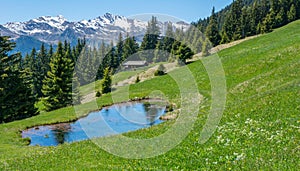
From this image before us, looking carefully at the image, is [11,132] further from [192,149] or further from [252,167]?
[252,167]

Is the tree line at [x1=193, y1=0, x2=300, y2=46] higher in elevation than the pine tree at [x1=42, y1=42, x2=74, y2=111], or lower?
higher

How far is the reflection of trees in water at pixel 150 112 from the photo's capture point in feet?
116

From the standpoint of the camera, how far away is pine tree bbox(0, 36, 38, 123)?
4519 cm

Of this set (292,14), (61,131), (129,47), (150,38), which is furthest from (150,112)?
(150,38)

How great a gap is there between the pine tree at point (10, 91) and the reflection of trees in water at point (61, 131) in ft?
42.1

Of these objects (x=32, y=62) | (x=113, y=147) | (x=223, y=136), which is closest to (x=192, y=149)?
(x=223, y=136)

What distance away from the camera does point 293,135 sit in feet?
44.2

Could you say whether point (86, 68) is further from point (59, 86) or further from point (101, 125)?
point (101, 125)

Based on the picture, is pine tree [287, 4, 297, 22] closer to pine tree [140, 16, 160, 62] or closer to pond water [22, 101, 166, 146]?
pine tree [140, 16, 160, 62]

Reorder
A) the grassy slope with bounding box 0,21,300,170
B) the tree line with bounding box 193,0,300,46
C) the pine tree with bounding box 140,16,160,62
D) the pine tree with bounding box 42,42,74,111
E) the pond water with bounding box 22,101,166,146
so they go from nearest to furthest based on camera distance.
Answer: the grassy slope with bounding box 0,21,300,170
the pond water with bounding box 22,101,166,146
the pine tree with bounding box 42,42,74,111
the tree line with bounding box 193,0,300,46
the pine tree with bounding box 140,16,160,62

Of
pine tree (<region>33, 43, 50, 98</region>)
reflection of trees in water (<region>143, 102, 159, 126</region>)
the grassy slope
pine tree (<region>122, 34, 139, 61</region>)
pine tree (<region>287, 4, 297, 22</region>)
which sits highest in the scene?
pine tree (<region>287, 4, 297, 22</region>)

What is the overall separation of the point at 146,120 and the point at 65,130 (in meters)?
9.18

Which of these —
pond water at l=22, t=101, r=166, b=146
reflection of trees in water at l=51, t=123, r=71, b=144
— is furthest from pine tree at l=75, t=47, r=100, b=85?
reflection of trees in water at l=51, t=123, r=71, b=144

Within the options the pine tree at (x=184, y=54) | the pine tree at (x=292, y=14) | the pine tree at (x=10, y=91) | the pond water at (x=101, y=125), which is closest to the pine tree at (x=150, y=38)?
the pine tree at (x=184, y=54)
